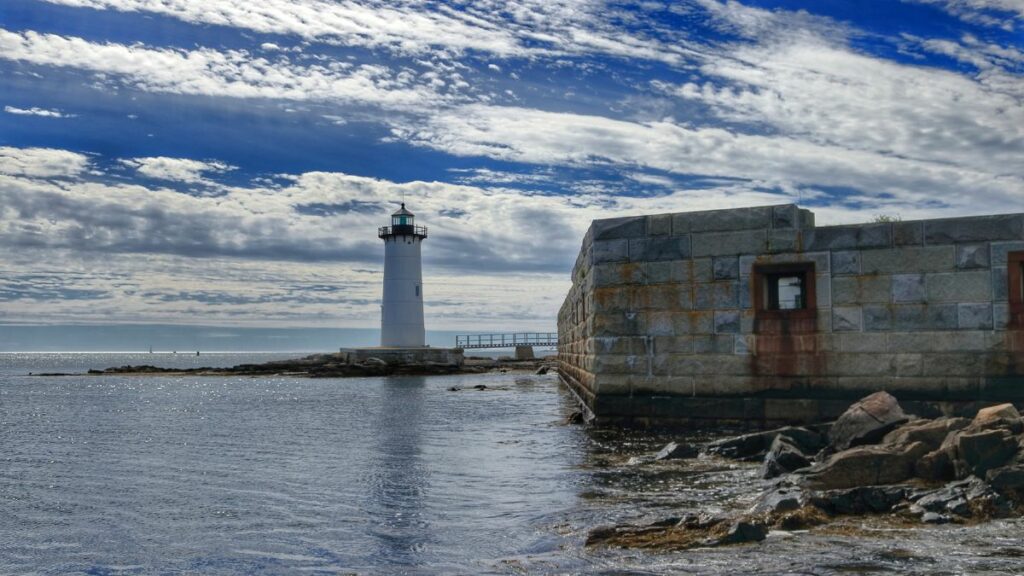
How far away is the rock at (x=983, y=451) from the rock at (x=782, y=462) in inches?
75.4

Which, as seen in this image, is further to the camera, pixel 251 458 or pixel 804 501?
pixel 251 458

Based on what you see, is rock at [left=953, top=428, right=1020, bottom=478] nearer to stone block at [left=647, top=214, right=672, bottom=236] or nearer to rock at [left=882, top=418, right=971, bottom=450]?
rock at [left=882, top=418, right=971, bottom=450]

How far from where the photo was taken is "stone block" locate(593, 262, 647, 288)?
46.9 ft

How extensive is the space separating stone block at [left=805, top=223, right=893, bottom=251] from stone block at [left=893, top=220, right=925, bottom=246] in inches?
3.7

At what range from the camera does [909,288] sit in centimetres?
1248

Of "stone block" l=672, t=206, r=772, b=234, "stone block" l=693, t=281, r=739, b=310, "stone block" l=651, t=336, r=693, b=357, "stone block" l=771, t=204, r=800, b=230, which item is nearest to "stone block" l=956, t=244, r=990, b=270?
"stone block" l=771, t=204, r=800, b=230

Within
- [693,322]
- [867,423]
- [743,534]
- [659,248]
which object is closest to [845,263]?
[693,322]

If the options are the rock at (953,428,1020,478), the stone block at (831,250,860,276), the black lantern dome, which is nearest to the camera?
the rock at (953,428,1020,478)

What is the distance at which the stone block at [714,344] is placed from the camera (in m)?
13.5

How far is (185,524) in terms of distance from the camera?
31.3 ft

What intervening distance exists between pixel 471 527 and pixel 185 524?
329cm

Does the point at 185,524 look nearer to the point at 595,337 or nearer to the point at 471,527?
the point at 471,527

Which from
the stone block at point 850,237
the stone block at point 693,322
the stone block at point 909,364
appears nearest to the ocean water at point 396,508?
the stone block at point 693,322

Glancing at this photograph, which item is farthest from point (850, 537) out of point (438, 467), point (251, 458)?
point (251, 458)
